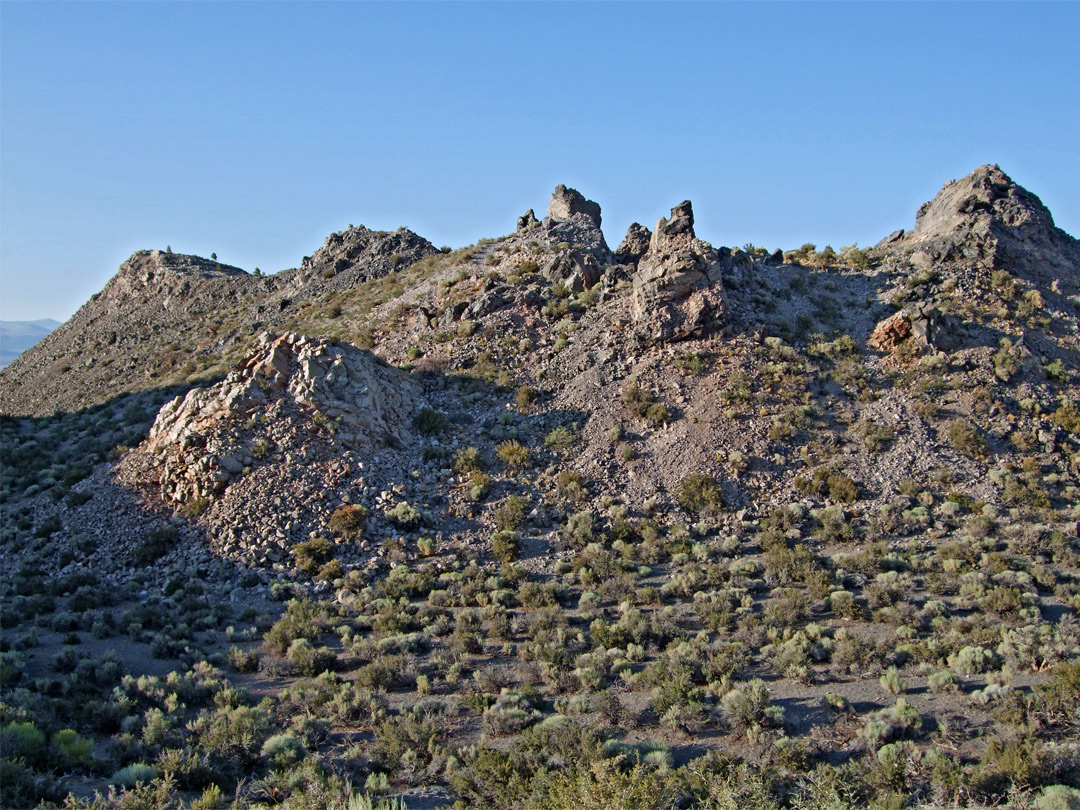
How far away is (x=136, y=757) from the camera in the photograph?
1140 centimetres

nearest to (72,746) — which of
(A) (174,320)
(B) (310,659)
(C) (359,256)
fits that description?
(B) (310,659)

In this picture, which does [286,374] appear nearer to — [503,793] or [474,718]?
[474,718]

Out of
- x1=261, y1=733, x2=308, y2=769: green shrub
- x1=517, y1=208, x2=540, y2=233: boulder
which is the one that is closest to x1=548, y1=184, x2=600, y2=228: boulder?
x1=517, y1=208, x2=540, y2=233: boulder

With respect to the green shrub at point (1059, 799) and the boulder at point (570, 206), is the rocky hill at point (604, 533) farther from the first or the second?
the boulder at point (570, 206)

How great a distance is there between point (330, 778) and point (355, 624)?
6550 mm

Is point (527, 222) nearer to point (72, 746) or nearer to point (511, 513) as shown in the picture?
point (511, 513)

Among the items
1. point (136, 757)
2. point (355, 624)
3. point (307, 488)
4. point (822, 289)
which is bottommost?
point (136, 757)

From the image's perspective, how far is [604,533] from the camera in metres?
20.1

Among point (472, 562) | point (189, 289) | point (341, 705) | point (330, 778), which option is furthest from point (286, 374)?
point (189, 289)

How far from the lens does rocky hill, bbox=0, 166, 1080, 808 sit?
37.8 ft

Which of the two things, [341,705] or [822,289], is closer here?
Result: [341,705]

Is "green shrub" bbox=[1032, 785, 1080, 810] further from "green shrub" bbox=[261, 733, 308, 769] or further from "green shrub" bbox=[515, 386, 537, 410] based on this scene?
"green shrub" bbox=[515, 386, 537, 410]

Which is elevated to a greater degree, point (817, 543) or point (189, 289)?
point (189, 289)

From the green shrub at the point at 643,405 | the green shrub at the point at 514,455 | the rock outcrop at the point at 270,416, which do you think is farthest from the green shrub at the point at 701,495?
the rock outcrop at the point at 270,416
